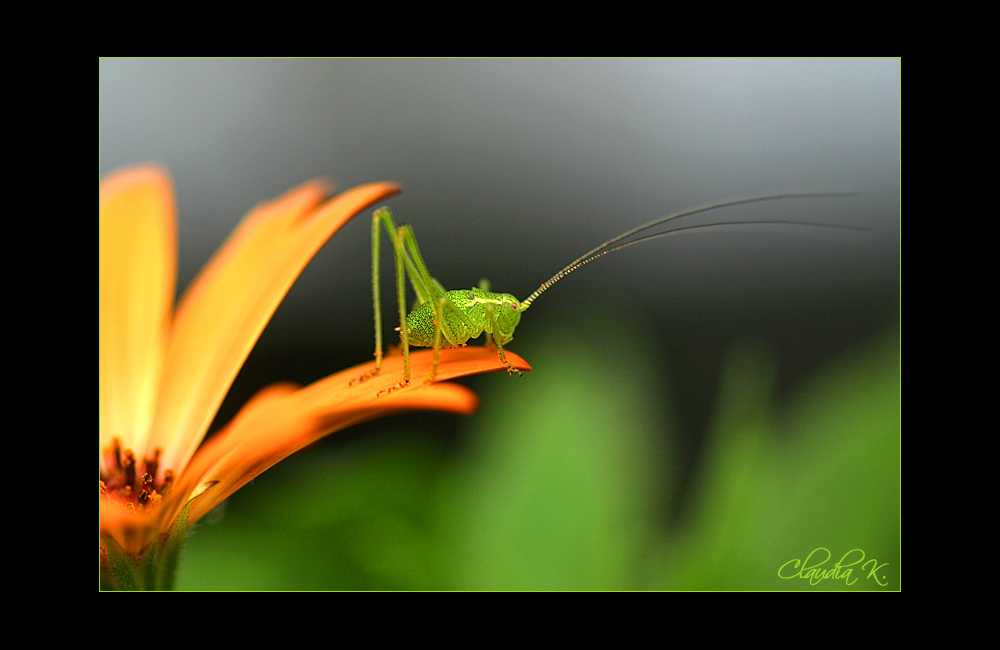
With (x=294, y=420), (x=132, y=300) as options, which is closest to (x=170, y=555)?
(x=294, y=420)

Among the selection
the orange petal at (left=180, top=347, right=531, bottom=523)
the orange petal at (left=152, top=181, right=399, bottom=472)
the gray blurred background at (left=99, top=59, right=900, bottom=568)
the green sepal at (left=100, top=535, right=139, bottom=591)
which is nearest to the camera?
the green sepal at (left=100, top=535, right=139, bottom=591)

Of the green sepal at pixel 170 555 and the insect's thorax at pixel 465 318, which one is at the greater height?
the insect's thorax at pixel 465 318

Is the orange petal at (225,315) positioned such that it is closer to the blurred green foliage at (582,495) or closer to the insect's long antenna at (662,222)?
the blurred green foliage at (582,495)

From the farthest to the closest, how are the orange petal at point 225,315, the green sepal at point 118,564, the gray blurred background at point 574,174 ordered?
the gray blurred background at point 574,174, the orange petal at point 225,315, the green sepal at point 118,564

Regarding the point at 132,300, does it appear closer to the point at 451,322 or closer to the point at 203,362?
the point at 203,362

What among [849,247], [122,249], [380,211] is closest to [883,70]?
[849,247]
